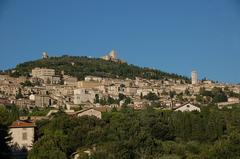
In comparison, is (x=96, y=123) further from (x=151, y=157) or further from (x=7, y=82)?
(x=7, y=82)

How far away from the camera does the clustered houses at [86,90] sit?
288ft

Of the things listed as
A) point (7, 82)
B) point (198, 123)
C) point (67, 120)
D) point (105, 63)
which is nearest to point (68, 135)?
point (67, 120)

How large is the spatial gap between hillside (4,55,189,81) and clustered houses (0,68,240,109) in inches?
96.9

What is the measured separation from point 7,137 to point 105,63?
9371 cm

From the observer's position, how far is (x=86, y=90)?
315ft

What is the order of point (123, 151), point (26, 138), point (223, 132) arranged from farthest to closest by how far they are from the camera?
1. point (223, 132)
2. point (26, 138)
3. point (123, 151)

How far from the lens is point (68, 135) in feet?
111

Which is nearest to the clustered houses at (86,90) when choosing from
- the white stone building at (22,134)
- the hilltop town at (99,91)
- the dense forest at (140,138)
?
the hilltop town at (99,91)

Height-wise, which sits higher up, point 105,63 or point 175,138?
point 105,63

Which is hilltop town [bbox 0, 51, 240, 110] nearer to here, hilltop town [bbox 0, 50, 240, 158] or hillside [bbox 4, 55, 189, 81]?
hilltop town [bbox 0, 50, 240, 158]

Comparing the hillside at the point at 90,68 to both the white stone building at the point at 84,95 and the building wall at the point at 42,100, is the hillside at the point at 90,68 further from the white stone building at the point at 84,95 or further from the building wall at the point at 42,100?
the building wall at the point at 42,100

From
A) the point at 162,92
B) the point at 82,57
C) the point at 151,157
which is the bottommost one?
the point at 151,157

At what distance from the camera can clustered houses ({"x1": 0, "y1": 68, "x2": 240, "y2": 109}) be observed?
87812mm

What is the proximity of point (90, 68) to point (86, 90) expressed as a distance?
70.5 ft
